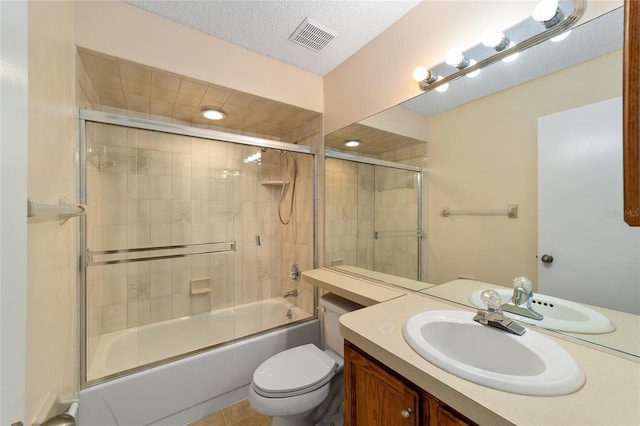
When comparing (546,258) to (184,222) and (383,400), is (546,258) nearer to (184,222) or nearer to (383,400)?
(383,400)

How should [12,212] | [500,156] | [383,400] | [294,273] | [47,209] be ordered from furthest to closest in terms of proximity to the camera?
[294,273] < [500,156] < [383,400] < [47,209] < [12,212]

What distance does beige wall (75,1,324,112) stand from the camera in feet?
4.25

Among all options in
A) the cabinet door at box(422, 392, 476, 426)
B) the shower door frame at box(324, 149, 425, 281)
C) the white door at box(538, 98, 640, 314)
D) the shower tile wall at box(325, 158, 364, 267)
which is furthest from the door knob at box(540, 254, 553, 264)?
the shower tile wall at box(325, 158, 364, 267)

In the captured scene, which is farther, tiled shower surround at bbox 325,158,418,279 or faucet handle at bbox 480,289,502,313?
tiled shower surround at bbox 325,158,418,279

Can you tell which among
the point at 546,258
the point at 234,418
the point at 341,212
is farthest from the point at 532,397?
the point at 234,418

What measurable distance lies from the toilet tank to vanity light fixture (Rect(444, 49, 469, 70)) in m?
1.40

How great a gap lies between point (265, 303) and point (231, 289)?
14.4 inches

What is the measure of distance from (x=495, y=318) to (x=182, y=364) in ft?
5.65

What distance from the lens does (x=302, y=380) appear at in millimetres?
1293

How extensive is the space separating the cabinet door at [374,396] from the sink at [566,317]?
23.0 inches

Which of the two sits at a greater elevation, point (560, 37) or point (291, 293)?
point (560, 37)

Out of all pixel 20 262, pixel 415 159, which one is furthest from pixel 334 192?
pixel 20 262

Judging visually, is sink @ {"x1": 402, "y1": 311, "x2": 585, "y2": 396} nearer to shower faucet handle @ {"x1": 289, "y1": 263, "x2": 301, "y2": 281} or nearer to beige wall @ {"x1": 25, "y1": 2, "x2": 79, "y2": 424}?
beige wall @ {"x1": 25, "y1": 2, "x2": 79, "y2": 424}

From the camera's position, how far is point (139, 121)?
152cm
